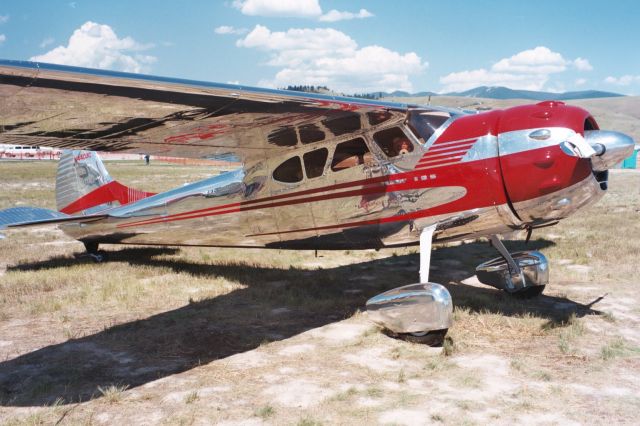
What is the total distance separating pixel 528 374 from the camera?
15.3 ft

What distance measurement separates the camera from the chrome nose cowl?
201 inches

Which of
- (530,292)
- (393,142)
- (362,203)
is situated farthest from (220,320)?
(530,292)

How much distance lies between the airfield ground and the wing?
2.10 meters

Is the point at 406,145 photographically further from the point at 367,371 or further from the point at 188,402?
the point at 188,402

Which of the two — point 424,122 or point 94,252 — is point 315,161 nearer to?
point 424,122

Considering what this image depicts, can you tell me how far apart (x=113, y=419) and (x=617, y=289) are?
668 centimetres

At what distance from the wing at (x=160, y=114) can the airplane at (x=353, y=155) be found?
0.6 inches

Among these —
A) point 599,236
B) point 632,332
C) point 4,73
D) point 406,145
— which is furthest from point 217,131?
point 599,236

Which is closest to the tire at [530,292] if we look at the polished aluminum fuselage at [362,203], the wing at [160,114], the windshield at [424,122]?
the polished aluminum fuselage at [362,203]

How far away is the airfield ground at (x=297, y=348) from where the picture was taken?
408cm

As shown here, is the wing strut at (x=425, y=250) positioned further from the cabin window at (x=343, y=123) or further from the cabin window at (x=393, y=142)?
the cabin window at (x=343, y=123)

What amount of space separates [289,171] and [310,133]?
749 millimetres

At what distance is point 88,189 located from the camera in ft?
31.8

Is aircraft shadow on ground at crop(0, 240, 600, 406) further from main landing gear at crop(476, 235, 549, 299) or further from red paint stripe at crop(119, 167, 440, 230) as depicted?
red paint stripe at crop(119, 167, 440, 230)
